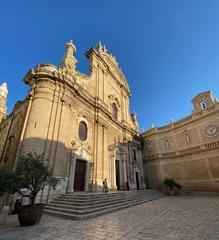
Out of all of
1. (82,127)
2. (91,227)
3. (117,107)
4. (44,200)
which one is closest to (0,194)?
(91,227)

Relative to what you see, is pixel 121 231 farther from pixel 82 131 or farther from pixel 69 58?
pixel 69 58

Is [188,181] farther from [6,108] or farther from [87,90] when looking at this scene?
[6,108]

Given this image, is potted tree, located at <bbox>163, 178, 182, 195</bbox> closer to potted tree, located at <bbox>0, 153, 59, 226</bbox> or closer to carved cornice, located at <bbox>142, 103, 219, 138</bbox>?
carved cornice, located at <bbox>142, 103, 219, 138</bbox>

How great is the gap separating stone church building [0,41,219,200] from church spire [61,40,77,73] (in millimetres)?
97

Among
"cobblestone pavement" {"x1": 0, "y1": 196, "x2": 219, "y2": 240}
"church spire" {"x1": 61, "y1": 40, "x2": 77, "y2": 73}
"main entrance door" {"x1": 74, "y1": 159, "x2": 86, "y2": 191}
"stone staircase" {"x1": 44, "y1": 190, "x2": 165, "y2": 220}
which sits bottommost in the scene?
"cobblestone pavement" {"x1": 0, "y1": 196, "x2": 219, "y2": 240}

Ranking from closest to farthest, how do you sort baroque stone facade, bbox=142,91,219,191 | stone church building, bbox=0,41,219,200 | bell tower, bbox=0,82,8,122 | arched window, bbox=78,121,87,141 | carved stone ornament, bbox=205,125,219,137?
stone church building, bbox=0,41,219,200 < arched window, bbox=78,121,87,141 < baroque stone facade, bbox=142,91,219,191 < carved stone ornament, bbox=205,125,219,137 < bell tower, bbox=0,82,8,122

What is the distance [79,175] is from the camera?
11883mm

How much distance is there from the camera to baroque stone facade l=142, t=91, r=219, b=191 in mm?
15789

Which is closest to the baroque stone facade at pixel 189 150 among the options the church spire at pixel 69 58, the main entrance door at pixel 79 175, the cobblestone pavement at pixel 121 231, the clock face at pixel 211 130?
the clock face at pixel 211 130

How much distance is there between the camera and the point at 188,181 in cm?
1686

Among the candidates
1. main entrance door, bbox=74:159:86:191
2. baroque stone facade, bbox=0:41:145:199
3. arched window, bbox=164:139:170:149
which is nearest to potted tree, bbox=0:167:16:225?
baroque stone facade, bbox=0:41:145:199

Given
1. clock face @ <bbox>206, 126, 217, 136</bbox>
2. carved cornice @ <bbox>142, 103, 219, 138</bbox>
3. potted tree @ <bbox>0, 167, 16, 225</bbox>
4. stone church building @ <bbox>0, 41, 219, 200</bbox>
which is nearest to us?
potted tree @ <bbox>0, 167, 16, 225</bbox>

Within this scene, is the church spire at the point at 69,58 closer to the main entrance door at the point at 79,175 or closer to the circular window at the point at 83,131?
the circular window at the point at 83,131

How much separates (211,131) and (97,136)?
1286 cm
